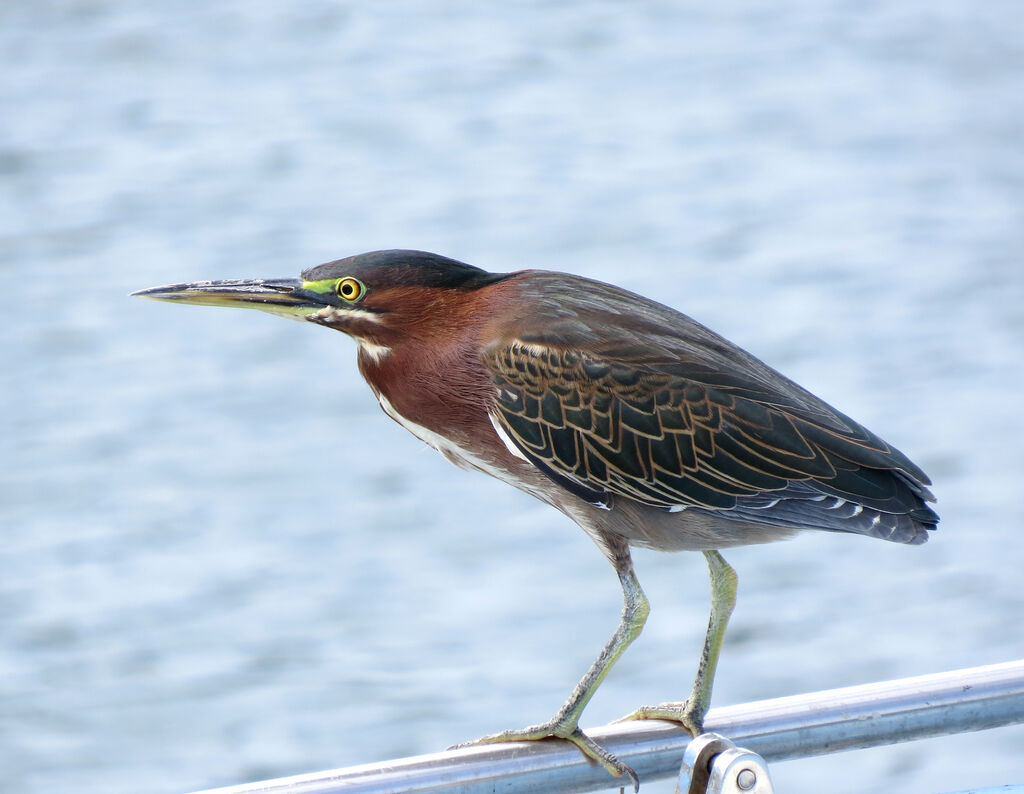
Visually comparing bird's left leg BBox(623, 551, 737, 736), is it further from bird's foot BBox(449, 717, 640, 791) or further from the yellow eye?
the yellow eye

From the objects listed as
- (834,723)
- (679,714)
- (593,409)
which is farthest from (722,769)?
(593,409)

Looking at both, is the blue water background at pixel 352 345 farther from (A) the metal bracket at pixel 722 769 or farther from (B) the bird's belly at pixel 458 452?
(A) the metal bracket at pixel 722 769

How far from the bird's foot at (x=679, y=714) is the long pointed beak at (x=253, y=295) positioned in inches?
28.3

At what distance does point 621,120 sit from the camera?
29.0 ft

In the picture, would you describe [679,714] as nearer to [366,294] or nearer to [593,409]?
[593,409]

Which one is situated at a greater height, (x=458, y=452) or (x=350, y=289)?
(x=350, y=289)

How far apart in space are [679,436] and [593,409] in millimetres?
127

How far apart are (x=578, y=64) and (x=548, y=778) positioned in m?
7.89

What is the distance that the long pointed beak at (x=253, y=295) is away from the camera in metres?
1.99

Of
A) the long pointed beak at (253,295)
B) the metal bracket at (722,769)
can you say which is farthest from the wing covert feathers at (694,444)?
the metal bracket at (722,769)

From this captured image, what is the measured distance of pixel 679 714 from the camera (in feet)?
6.84

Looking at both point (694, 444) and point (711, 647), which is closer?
point (694, 444)

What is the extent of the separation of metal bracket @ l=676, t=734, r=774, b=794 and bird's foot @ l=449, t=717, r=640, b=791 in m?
0.12

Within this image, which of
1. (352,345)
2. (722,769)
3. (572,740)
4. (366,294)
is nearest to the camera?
(722,769)
